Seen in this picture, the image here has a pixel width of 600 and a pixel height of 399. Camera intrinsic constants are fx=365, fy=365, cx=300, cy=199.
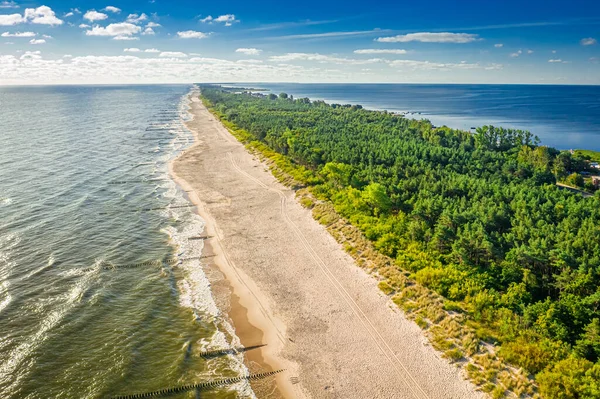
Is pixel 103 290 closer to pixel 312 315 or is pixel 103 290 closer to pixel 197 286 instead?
pixel 197 286

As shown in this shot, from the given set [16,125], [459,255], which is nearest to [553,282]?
[459,255]

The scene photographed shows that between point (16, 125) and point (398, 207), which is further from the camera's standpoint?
point (16, 125)

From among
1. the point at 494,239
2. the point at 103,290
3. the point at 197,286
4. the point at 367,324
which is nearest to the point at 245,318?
the point at 197,286

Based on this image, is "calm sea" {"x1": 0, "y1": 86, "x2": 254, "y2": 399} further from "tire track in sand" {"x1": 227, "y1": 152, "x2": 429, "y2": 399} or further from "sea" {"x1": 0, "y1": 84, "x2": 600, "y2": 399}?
"tire track in sand" {"x1": 227, "y1": 152, "x2": 429, "y2": 399}

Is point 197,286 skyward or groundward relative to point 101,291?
skyward

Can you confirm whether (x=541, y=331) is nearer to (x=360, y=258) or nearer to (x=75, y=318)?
(x=360, y=258)

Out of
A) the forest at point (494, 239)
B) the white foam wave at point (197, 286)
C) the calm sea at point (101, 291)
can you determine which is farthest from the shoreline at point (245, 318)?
the forest at point (494, 239)

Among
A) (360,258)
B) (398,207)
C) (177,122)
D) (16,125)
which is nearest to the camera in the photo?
(360,258)
